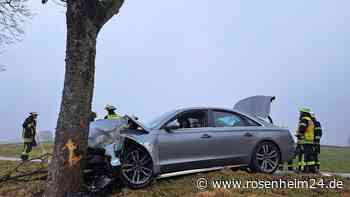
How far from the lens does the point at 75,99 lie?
774cm

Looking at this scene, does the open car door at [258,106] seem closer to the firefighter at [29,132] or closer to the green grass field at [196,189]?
the green grass field at [196,189]

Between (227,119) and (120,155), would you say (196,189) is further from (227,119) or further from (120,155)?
(227,119)

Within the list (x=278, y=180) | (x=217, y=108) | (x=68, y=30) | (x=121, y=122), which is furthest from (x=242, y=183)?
(x=68, y=30)

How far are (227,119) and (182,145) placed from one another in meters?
1.44

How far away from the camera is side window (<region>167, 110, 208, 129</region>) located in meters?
8.67

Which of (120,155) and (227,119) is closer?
(120,155)

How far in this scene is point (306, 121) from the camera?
38.8 ft

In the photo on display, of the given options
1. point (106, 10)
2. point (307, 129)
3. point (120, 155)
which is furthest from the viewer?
point (307, 129)

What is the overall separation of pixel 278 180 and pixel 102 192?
132 inches

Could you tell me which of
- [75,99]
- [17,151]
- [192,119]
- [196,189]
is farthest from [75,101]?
[17,151]

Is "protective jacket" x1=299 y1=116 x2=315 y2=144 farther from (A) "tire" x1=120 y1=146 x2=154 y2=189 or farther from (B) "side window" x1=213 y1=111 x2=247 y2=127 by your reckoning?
(A) "tire" x1=120 y1=146 x2=154 y2=189

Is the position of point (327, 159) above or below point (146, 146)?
below

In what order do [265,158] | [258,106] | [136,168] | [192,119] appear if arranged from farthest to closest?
[258,106], [265,158], [192,119], [136,168]

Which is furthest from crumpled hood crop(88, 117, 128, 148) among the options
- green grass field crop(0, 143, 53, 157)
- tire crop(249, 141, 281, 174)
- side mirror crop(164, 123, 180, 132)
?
green grass field crop(0, 143, 53, 157)
